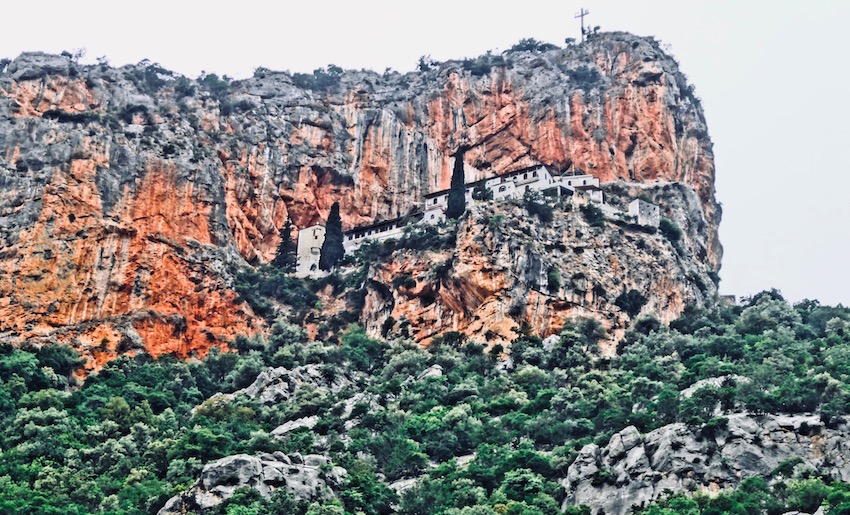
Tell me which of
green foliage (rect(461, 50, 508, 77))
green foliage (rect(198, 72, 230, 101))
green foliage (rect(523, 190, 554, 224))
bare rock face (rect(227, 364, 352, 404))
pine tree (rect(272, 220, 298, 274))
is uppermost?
green foliage (rect(461, 50, 508, 77))

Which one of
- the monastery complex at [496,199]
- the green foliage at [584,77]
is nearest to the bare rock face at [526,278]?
the monastery complex at [496,199]

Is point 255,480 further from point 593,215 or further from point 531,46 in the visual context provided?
point 531,46

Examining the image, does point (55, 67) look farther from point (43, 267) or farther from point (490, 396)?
point (490, 396)

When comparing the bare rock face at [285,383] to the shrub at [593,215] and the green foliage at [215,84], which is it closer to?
the shrub at [593,215]

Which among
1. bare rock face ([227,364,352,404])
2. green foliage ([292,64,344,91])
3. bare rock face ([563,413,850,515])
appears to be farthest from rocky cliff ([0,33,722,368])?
bare rock face ([563,413,850,515])

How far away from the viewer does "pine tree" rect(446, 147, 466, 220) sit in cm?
9912

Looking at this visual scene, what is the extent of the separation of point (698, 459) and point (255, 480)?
20.3 meters

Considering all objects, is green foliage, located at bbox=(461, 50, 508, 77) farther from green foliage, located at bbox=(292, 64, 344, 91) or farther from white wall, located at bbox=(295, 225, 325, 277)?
white wall, located at bbox=(295, 225, 325, 277)

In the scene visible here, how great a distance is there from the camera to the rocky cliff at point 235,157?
91.5 metres

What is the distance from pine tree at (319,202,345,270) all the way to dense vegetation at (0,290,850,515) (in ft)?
38.8

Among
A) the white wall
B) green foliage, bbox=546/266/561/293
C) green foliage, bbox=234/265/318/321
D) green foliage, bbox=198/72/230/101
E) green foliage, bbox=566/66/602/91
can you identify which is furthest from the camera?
green foliage, bbox=198/72/230/101

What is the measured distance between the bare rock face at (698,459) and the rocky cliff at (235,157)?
2783 centimetres

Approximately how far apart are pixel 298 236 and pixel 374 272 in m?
13.7

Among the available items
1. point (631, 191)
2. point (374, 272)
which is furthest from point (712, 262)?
point (374, 272)
